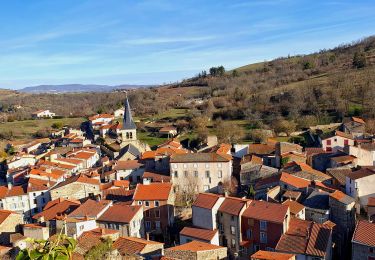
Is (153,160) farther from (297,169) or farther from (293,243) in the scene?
(293,243)

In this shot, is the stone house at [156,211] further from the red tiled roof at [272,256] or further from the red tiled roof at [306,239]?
the red tiled roof at [272,256]

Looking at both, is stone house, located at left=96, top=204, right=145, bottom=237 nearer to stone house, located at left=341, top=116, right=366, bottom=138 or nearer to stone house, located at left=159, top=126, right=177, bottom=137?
stone house, located at left=341, top=116, right=366, bottom=138

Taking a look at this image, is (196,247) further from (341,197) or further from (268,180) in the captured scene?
(268,180)

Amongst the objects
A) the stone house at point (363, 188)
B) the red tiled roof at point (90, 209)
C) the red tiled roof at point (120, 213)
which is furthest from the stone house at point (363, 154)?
the red tiled roof at point (90, 209)

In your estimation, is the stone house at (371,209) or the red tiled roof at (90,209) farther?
the red tiled roof at (90,209)

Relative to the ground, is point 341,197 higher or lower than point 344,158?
lower

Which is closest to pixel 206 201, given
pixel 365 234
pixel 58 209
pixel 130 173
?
pixel 365 234

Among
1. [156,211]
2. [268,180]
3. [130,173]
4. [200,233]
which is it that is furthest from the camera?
[130,173]
